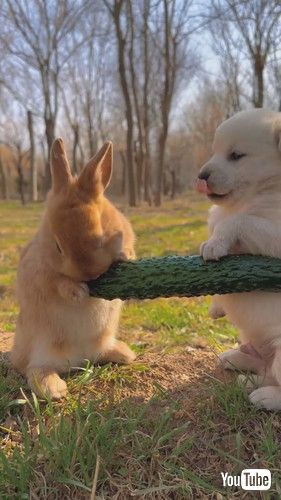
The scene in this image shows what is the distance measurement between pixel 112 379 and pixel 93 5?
1736cm

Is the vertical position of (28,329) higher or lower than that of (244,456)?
higher

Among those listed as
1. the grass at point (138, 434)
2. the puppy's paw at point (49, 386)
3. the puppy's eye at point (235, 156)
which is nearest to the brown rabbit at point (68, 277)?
the puppy's paw at point (49, 386)

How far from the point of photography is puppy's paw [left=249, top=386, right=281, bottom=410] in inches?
84.9

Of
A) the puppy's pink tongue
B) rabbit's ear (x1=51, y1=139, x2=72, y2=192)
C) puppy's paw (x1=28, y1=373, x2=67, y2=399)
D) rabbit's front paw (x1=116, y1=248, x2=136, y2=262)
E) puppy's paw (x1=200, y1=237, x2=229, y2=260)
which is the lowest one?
puppy's paw (x1=28, y1=373, x2=67, y2=399)

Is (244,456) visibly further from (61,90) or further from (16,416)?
(61,90)

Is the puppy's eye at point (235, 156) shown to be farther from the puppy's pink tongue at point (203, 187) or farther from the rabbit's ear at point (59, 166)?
the rabbit's ear at point (59, 166)

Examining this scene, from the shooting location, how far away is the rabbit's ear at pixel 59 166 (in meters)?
2.31

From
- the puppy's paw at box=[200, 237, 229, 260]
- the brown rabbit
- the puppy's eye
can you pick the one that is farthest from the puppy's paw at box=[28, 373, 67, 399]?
the puppy's eye

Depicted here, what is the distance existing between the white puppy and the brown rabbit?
473 mm

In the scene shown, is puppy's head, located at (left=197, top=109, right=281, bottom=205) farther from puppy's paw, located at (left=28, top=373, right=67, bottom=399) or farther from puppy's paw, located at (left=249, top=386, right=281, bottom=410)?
puppy's paw, located at (left=28, top=373, right=67, bottom=399)

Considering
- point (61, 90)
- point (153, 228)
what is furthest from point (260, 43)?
point (61, 90)

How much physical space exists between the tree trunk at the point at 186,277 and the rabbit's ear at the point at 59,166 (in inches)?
18.6

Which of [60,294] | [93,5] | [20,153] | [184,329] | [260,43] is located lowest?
[184,329]

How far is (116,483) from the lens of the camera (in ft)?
6.05
